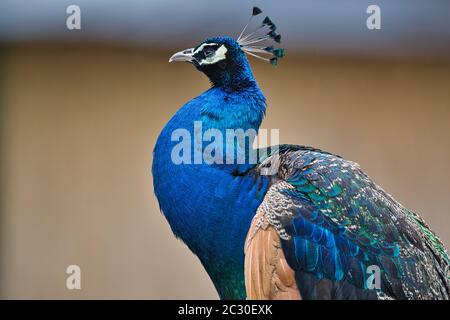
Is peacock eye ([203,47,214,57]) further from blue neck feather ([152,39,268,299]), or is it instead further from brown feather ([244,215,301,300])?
brown feather ([244,215,301,300])

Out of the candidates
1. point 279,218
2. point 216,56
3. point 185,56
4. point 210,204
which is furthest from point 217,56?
point 279,218

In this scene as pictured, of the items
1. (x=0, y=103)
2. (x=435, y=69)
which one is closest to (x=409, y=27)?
(x=435, y=69)

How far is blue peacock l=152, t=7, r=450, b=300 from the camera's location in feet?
6.10

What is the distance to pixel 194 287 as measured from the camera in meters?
4.11

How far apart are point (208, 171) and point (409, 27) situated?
2.70 m

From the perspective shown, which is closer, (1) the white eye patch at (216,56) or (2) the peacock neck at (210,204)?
(2) the peacock neck at (210,204)

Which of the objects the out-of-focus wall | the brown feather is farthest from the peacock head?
the out-of-focus wall

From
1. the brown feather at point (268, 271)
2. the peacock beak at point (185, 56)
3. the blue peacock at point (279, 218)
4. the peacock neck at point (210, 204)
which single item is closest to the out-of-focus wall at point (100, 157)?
the peacock beak at point (185, 56)

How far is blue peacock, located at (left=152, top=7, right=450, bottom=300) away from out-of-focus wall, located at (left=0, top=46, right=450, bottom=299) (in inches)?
73.3

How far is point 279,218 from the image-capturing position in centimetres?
187

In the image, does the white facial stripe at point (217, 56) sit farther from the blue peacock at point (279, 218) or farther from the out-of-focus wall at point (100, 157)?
the out-of-focus wall at point (100, 157)

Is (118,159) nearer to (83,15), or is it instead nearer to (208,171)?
(83,15)

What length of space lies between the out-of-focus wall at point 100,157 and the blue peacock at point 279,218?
6.11ft

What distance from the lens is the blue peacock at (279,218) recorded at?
1860 mm
